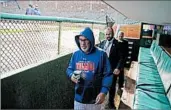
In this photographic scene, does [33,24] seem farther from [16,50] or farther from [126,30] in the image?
[126,30]

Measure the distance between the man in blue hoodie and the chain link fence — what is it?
0.38 metres

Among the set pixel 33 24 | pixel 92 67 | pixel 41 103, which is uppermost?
pixel 33 24

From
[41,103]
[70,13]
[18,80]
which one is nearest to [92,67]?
[18,80]

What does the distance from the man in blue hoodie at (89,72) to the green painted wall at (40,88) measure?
13.9 inches

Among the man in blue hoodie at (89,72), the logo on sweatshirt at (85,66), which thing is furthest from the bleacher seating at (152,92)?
the logo on sweatshirt at (85,66)

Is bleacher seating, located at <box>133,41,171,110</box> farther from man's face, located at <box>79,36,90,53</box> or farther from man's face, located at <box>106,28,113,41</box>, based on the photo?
man's face, located at <box>79,36,90,53</box>

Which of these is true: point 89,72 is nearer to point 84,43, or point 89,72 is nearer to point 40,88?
point 84,43

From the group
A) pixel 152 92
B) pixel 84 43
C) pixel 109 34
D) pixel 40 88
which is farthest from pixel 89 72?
pixel 152 92

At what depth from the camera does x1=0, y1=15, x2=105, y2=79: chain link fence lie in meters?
1.54

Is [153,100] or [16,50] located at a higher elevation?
[16,50]

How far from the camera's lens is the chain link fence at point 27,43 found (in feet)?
5.06

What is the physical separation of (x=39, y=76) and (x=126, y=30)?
3179 millimetres

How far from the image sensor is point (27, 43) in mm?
1817

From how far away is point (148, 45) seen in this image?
572cm
